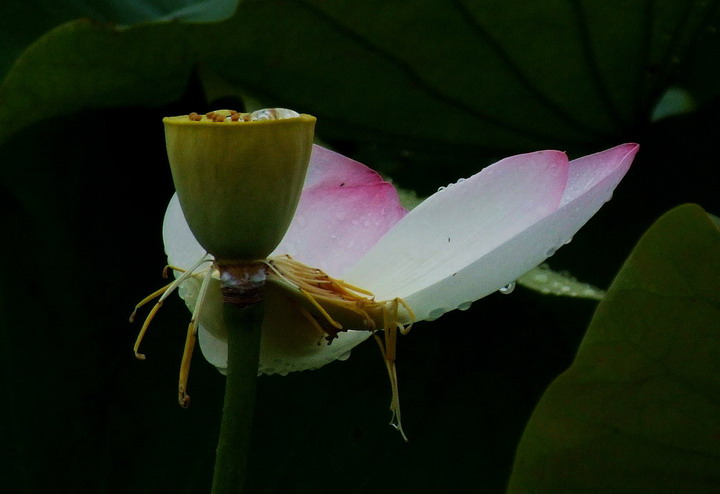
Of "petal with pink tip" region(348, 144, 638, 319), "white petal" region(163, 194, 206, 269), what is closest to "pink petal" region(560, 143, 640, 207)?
"petal with pink tip" region(348, 144, 638, 319)

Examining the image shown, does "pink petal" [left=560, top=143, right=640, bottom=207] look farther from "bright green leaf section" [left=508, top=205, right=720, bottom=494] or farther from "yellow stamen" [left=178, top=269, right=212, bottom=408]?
"yellow stamen" [left=178, top=269, right=212, bottom=408]

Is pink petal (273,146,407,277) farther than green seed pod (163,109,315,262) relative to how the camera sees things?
Yes

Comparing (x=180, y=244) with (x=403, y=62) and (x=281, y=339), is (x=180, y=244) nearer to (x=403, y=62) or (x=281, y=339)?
(x=281, y=339)

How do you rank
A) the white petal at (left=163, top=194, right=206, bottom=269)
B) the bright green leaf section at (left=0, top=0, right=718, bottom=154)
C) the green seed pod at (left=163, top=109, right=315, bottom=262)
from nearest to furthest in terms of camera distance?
the green seed pod at (left=163, top=109, right=315, bottom=262) → the white petal at (left=163, top=194, right=206, bottom=269) → the bright green leaf section at (left=0, top=0, right=718, bottom=154)

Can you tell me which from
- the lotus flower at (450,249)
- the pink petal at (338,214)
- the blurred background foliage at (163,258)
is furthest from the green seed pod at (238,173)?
the blurred background foliage at (163,258)

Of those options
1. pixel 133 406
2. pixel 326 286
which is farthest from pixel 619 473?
pixel 133 406

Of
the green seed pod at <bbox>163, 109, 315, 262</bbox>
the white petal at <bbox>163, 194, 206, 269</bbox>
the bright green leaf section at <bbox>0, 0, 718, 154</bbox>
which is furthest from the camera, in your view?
the bright green leaf section at <bbox>0, 0, 718, 154</bbox>

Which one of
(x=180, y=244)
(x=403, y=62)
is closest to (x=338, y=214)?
(x=180, y=244)
